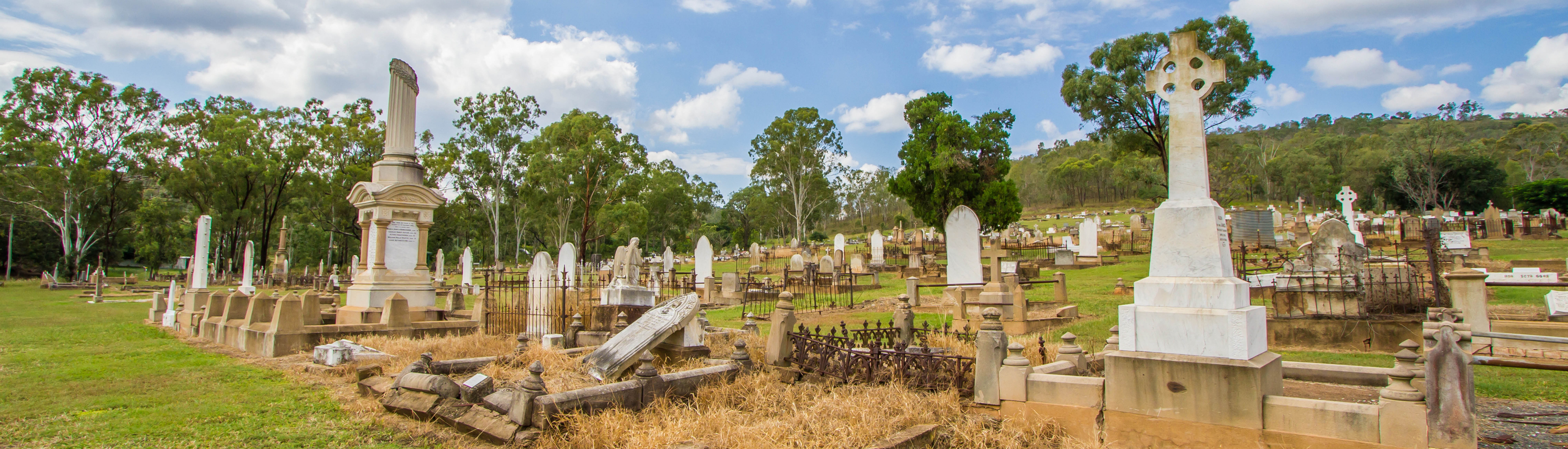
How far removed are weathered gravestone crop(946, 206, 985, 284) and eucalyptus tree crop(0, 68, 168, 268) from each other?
46506 mm

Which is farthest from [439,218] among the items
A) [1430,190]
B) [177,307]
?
[1430,190]

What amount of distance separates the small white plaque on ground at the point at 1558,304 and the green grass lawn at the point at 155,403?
43.7 feet

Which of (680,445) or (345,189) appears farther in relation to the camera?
(345,189)

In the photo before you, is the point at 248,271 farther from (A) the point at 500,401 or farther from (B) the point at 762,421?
(B) the point at 762,421

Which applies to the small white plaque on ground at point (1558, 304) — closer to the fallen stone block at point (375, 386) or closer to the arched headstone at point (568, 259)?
the fallen stone block at point (375, 386)

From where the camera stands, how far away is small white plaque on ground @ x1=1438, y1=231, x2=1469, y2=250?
1892 centimetres

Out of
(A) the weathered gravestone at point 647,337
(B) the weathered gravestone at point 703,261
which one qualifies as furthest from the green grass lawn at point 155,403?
(B) the weathered gravestone at point 703,261

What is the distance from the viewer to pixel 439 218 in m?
48.0

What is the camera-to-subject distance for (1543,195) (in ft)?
131

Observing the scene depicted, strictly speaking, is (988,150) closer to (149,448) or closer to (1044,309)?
(1044,309)

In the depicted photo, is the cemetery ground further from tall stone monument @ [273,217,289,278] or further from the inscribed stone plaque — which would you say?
tall stone monument @ [273,217,289,278]

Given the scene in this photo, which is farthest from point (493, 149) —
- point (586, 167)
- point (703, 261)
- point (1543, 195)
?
point (1543, 195)

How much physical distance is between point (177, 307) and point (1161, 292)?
20.2m

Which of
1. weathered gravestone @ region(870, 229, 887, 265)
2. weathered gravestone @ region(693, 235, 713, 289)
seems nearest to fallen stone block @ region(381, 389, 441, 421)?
weathered gravestone @ region(693, 235, 713, 289)
